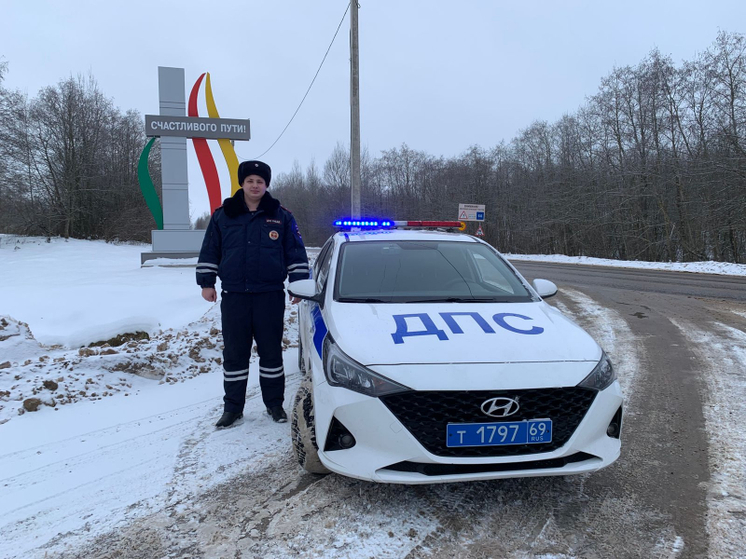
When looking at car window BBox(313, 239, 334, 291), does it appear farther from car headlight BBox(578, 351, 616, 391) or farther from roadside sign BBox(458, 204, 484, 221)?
roadside sign BBox(458, 204, 484, 221)

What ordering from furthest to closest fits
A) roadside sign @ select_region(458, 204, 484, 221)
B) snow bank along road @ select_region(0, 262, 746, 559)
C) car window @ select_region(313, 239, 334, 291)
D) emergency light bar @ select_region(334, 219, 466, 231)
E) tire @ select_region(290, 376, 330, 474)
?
1. roadside sign @ select_region(458, 204, 484, 221)
2. emergency light bar @ select_region(334, 219, 466, 231)
3. car window @ select_region(313, 239, 334, 291)
4. tire @ select_region(290, 376, 330, 474)
5. snow bank along road @ select_region(0, 262, 746, 559)

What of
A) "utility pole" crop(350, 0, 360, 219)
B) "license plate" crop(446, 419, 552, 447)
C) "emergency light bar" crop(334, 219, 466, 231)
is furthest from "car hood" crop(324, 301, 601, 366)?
"utility pole" crop(350, 0, 360, 219)

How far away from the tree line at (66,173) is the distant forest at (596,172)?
0.07 meters

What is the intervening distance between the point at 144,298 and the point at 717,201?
26.5 m

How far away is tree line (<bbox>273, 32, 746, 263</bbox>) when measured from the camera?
916 inches

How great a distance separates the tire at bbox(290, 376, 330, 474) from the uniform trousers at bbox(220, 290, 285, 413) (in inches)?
39.3

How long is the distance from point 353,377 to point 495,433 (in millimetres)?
754

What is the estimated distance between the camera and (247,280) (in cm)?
363

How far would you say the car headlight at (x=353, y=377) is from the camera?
2273 millimetres

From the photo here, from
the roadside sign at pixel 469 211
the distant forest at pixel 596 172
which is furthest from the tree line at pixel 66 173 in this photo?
the roadside sign at pixel 469 211

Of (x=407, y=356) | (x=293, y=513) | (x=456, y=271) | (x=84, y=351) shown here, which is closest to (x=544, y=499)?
(x=407, y=356)

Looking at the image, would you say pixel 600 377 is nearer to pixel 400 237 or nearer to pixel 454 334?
pixel 454 334

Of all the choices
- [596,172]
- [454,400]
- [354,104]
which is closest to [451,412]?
[454,400]

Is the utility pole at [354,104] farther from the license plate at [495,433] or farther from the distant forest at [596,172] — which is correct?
the distant forest at [596,172]
